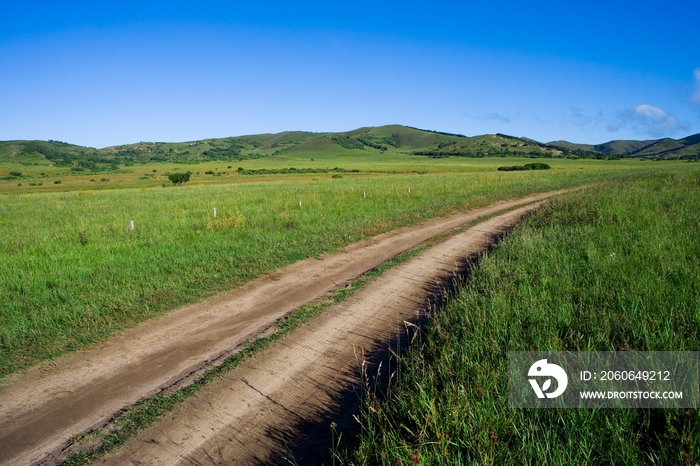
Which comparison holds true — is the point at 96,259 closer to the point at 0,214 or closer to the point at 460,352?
the point at 460,352

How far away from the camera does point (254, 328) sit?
6.83 m

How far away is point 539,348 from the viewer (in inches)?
190

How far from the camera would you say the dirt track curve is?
4.09 metres

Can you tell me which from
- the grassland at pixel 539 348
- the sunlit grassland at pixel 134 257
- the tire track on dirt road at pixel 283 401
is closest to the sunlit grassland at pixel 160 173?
the sunlit grassland at pixel 134 257

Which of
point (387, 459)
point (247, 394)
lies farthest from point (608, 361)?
point (247, 394)

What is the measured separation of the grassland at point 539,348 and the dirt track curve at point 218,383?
0.82 metres

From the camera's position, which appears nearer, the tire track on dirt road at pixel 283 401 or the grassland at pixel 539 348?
the grassland at pixel 539 348

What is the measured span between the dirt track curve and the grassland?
82cm

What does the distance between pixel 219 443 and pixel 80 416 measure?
1836 mm

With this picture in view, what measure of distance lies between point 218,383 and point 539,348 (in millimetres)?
3972

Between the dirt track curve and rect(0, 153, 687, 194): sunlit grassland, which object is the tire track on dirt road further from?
rect(0, 153, 687, 194): sunlit grassland

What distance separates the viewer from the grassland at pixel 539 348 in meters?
3.30

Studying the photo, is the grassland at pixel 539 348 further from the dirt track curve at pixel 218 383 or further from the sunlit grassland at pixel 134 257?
the sunlit grassland at pixel 134 257

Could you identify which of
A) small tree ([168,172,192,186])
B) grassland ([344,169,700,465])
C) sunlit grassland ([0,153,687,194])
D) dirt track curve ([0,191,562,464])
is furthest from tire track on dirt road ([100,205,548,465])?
small tree ([168,172,192,186])
